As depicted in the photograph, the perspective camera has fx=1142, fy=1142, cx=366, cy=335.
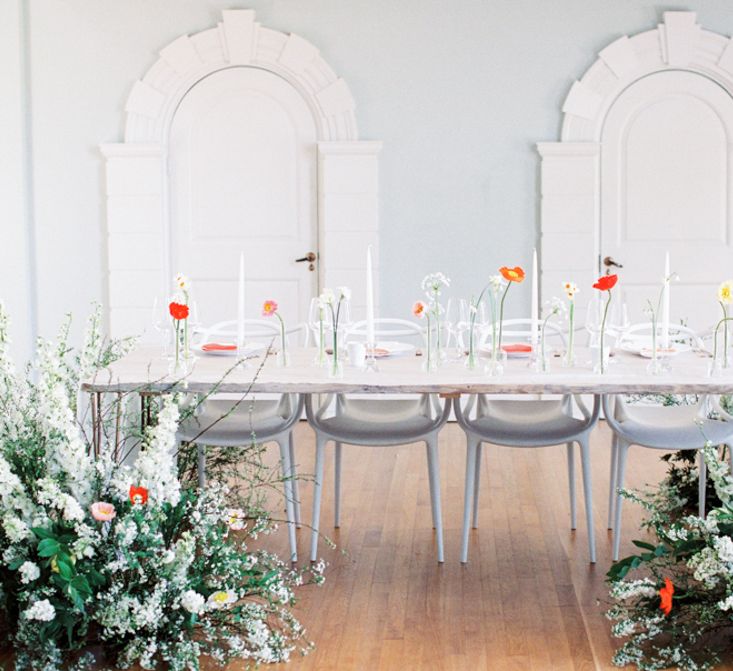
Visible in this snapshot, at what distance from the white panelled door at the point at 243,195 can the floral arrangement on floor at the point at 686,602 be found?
3.87 m

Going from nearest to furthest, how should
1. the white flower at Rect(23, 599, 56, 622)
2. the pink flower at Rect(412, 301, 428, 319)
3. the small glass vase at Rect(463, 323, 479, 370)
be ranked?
the white flower at Rect(23, 599, 56, 622) < the pink flower at Rect(412, 301, 428, 319) < the small glass vase at Rect(463, 323, 479, 370)

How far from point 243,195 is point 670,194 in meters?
2.61

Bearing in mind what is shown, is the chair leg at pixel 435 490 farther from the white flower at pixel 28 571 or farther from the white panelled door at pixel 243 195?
the white panelled door at pixel 243 195

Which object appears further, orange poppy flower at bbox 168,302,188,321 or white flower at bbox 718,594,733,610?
orange poppy flower at bbox 168,302,188,321

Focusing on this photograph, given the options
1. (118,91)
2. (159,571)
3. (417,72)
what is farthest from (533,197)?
(159,571)

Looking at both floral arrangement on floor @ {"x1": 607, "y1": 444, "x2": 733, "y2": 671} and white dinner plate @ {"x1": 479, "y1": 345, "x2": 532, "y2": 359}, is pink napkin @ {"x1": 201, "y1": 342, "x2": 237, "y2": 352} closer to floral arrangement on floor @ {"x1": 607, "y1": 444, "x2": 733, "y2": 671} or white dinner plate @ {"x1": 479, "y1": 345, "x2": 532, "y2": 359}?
white dinner plate @ {"x1": 479, "y1": 345, "x2": 532, "y2": 359}

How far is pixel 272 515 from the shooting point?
500 centimetres

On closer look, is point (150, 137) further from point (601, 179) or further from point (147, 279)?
point (601, 179)

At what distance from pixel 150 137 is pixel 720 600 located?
15.6ft

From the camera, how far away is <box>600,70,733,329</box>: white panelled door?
6.90m

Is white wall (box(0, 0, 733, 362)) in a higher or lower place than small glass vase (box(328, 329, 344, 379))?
higher

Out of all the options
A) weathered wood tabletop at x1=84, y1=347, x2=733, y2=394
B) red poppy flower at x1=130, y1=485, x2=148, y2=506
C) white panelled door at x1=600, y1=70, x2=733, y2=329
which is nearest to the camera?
red poppy flower at x1=130, y1=485, x2=148, y2=506

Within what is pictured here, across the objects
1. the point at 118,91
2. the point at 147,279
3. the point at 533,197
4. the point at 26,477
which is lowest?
the point at 26,477

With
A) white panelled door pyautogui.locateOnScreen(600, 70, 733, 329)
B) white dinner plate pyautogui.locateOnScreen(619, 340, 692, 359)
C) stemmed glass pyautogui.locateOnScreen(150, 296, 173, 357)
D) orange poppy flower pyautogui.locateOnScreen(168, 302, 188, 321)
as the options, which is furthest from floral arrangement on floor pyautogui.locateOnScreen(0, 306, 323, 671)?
white panelled door pyautogui.locateOnScreen(600, 70, 733, 329)
